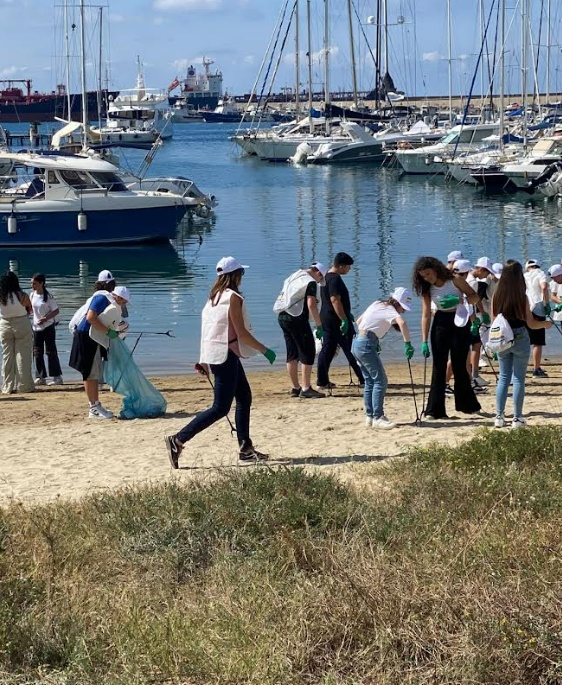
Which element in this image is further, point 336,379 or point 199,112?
point 199,112

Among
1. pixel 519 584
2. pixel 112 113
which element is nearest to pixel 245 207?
pixel 519 584

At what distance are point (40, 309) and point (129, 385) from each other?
325 centimetres

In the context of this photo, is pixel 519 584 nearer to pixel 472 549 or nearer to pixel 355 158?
pixel 472 549

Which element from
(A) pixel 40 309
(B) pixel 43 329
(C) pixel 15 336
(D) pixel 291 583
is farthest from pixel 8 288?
(D) pixel 291 583

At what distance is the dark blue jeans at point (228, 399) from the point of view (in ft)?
29.0

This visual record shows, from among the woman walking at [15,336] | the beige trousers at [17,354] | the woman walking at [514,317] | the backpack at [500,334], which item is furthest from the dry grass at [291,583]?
the beige trousers at [17,354]

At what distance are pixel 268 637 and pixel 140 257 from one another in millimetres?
28533

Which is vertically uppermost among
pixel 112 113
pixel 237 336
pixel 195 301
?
pixel 112 113

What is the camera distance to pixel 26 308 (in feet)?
45.5

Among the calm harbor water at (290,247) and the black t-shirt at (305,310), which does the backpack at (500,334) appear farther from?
the calm harbor water at (290,247)

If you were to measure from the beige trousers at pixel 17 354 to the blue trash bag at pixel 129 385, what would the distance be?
95.0 inches

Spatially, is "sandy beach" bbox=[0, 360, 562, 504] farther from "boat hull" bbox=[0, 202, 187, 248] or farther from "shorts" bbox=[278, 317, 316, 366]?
"boat hull" bbox=[0, 202, 187, 248]

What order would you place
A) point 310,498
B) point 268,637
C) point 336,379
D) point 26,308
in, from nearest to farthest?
point 268,637 < point 310,498 < point 26,308 < point 336,379

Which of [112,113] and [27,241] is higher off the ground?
[112,113]
